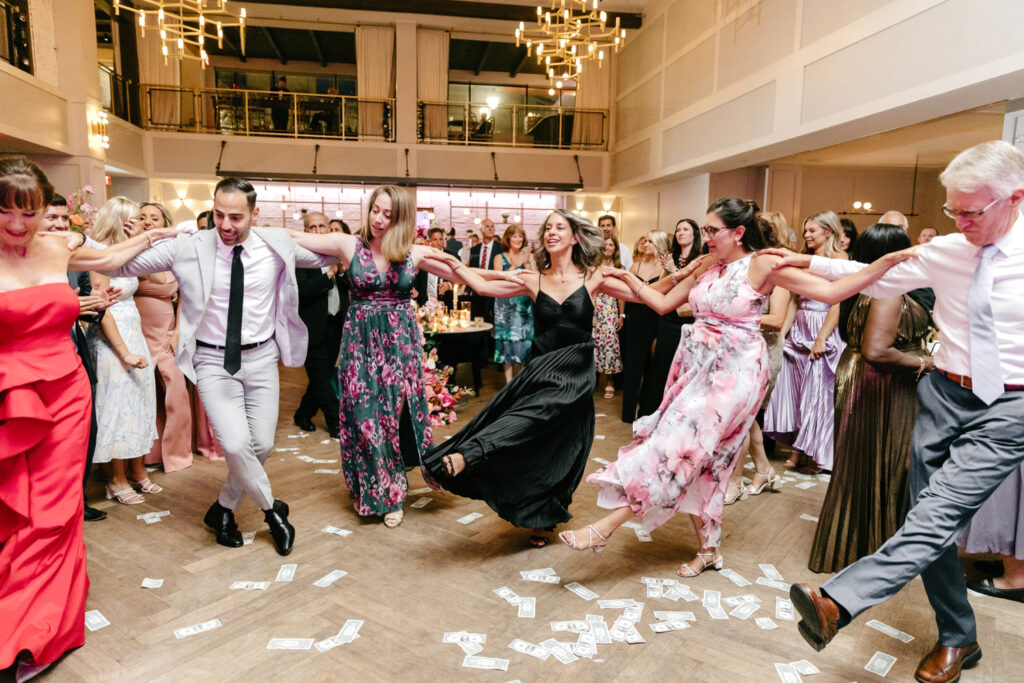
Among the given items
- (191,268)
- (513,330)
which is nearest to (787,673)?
(191,268)

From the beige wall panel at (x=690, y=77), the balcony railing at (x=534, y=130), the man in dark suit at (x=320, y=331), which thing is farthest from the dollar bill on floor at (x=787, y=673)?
the balcony railing at (x=534, y=130)

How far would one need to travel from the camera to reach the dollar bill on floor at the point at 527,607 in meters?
2.55

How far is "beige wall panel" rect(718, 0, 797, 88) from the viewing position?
26.6 feet

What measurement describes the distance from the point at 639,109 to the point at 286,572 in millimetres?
12538

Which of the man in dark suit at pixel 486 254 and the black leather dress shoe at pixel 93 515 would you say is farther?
the man in dark suit at pixel 486 254

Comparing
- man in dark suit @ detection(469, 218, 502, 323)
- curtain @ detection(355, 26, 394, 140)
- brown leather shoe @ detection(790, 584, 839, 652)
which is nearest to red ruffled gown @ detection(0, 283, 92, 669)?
brown leather shoe @ detection(790, 584, 839, 652)

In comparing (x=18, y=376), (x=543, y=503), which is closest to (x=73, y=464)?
(x=18, y=376)

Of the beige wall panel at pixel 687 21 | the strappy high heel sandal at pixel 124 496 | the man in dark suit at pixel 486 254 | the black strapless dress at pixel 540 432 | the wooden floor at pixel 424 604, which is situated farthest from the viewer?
the beige wall panel at pixel 687 21

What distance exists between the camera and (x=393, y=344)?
343cm

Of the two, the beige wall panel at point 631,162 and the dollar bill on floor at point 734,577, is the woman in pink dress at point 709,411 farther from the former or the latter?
the beige wall panel at point 631,162

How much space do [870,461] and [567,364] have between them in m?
1.49

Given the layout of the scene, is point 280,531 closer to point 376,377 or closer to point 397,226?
point 376,377

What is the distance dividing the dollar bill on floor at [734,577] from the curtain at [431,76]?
13.2 m

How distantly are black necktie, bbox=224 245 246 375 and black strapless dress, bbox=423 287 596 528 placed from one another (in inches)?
39.9
